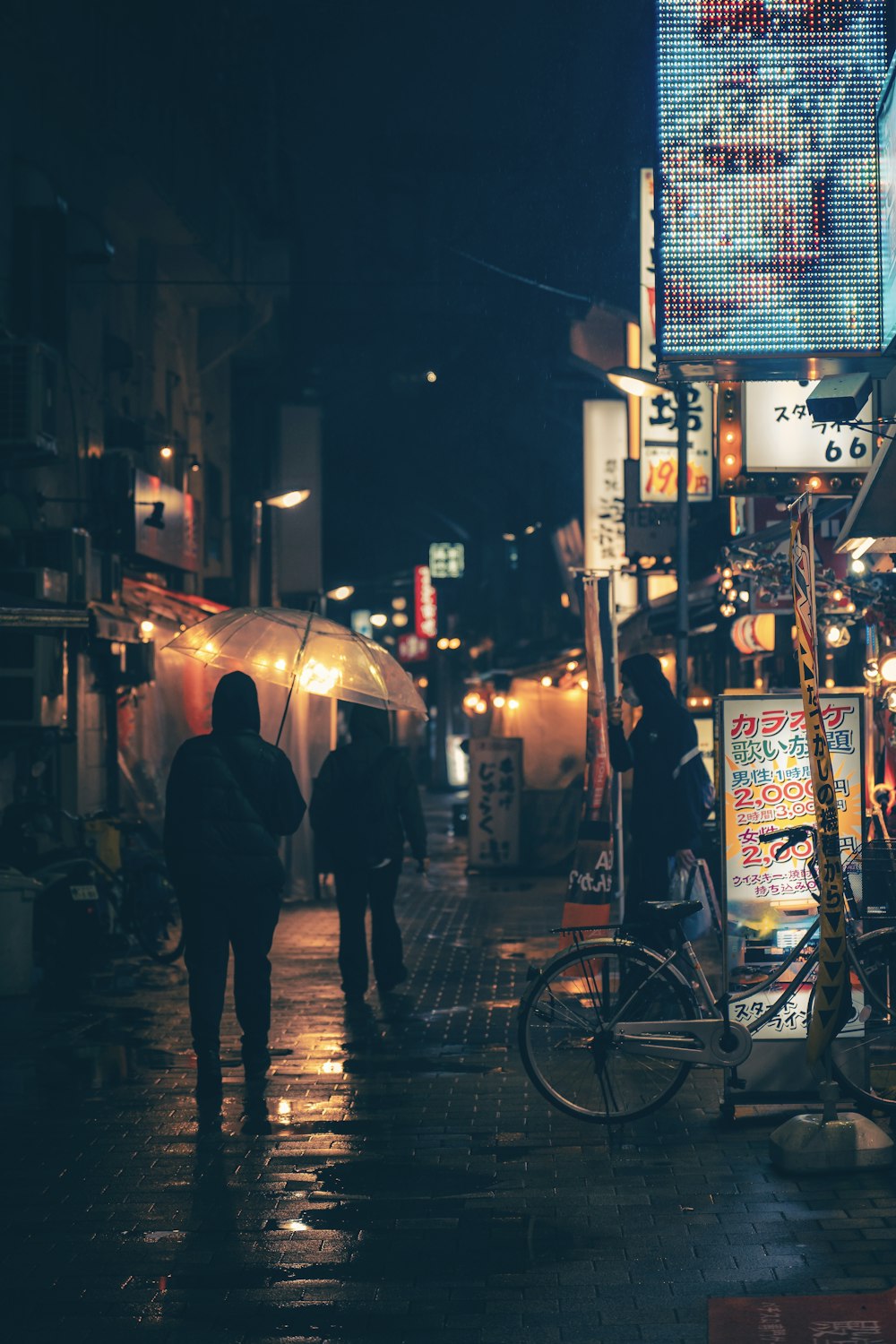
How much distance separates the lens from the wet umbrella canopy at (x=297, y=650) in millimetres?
10914

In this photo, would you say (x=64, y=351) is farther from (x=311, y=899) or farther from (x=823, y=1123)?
(x=823, y=1123)

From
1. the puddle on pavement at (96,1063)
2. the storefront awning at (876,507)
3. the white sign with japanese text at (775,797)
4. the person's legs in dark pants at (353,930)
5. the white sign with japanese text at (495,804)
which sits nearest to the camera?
the white sign with japanese text at (775,797)

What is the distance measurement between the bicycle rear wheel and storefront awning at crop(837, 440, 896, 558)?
6962 mm

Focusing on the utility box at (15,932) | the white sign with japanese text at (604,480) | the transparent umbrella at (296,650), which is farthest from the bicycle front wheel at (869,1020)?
the white sign with japanese text at (604,480)

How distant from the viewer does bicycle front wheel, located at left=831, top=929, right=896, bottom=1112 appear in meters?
7.15

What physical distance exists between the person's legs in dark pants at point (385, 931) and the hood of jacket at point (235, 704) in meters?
3.30

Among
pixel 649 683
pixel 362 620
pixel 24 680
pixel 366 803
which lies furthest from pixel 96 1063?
pixel 362 620

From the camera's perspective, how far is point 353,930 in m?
11.2

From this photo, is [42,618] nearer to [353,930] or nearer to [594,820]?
[353,930]

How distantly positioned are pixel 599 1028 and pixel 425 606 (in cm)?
4755

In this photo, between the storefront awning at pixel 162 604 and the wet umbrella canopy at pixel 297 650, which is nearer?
the wet umbrella canopy at pixel 297 650

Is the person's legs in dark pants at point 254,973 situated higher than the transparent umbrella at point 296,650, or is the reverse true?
the transparent umbrella at point 296,650

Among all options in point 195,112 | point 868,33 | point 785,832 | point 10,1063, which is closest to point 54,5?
point 195,112

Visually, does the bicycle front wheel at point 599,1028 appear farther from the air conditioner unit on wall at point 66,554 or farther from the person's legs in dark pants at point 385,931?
the air conditioner unit on wall at point 66,554
